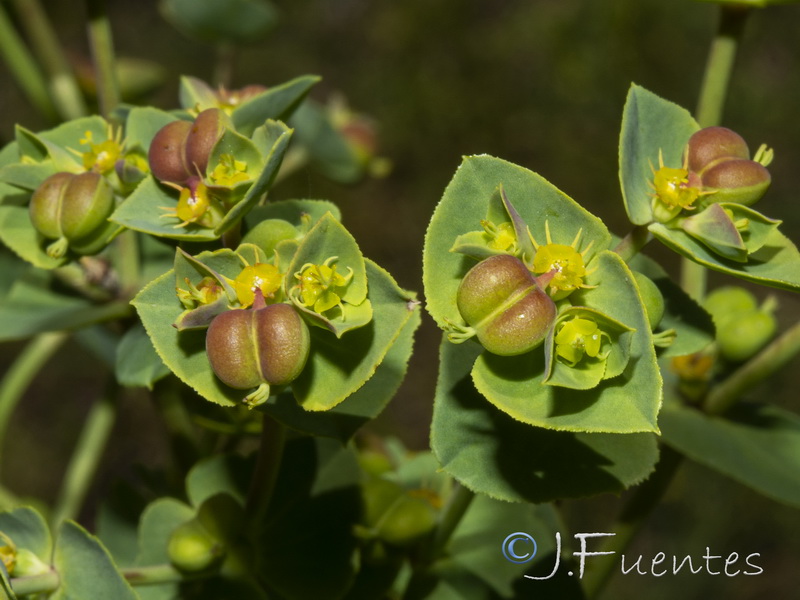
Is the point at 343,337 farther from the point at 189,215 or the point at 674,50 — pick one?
the point at 674,50

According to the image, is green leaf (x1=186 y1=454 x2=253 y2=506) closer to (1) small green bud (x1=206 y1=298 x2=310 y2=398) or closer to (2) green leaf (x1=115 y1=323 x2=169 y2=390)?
(2) green leaf (x1=115 y1=323 x2=169 y2=390)

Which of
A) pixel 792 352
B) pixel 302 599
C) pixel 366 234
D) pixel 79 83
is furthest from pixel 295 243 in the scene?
pixel 366 234

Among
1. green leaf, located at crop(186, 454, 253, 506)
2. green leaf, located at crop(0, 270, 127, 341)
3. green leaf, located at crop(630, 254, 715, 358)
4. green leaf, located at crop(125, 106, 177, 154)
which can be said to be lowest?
green leaf, located at crop(186, 454, 253, 506)

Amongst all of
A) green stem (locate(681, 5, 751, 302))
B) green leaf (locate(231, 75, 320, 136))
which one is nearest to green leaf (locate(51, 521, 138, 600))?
green leaf (locate(231, 75, 320, 136))

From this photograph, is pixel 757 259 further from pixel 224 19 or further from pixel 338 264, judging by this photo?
pixel 224 19

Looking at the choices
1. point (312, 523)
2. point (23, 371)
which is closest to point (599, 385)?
point (312, 523)

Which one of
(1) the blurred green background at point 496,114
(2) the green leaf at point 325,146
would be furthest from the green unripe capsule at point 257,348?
(1) the blurred green background at point 496,114

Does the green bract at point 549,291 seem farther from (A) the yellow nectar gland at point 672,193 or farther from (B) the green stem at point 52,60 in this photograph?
(B) the green stem at point 52,60
